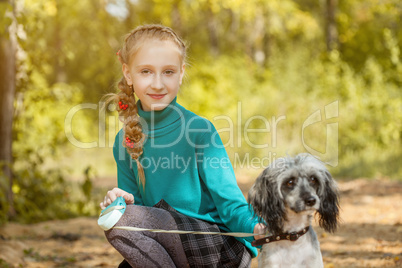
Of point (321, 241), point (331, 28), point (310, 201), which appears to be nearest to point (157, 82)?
point (310, 201)

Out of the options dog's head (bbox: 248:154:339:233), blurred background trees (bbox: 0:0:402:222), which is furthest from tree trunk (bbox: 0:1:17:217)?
dog's head (bbox: 248:154:339:233)

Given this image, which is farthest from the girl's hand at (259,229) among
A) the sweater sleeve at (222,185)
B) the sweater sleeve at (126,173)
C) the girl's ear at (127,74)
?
the girl's ear at (127,74)

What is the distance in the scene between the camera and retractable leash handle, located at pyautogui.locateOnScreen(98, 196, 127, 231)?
2.42 m

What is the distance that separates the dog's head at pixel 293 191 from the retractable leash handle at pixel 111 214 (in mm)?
709

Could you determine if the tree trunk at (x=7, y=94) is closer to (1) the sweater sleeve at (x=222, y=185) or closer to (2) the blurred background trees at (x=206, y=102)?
(2) the blurred background trees at (x=206, y=102)

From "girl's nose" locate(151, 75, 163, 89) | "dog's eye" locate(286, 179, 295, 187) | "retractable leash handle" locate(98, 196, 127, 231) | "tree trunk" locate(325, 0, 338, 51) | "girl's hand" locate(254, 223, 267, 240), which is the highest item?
"tree trunk" locate(325, 0, 338, 51)

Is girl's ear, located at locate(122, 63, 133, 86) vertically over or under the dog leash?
over

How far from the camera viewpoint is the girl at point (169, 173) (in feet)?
8.28

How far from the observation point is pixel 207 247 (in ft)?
8.48

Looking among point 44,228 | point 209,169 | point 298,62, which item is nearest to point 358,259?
point 209,169

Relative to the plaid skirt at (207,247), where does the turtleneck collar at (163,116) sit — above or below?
above

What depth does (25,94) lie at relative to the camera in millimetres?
7074

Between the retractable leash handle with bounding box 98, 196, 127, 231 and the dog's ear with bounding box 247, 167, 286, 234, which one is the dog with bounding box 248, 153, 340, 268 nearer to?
the dog's ear with bounding box 247, 167, 286, 234

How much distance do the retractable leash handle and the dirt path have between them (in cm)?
204
